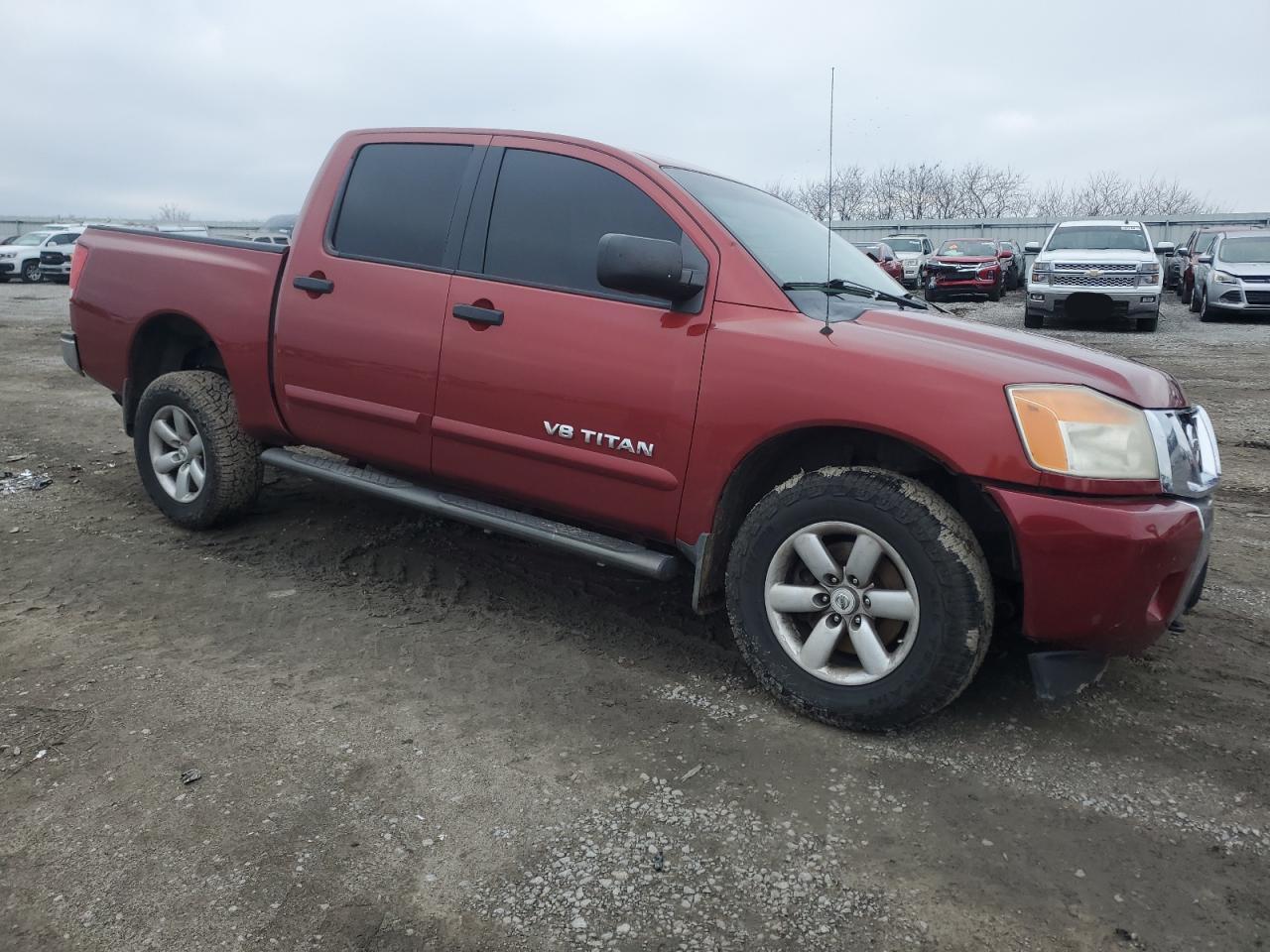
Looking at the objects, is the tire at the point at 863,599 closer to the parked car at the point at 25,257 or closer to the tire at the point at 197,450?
the tire at the point at 197,450

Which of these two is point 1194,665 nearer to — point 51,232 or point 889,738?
point 889,738

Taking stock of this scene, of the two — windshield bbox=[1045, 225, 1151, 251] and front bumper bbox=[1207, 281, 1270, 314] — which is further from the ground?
windshield bbox=[1045, 225, 1151, 251]

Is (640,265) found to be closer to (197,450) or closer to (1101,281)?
(197,450)

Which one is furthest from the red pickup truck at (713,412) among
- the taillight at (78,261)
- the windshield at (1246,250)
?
the windshield at (1246,250)

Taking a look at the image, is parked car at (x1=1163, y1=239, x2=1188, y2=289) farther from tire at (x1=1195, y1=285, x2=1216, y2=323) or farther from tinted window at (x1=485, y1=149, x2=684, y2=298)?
tinted window at (x1=485, y1=149, x2=684, y2=298)

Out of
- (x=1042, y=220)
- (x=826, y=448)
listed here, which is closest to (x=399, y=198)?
(x=826, y=448)

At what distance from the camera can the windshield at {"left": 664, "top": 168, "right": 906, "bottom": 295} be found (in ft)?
11.4

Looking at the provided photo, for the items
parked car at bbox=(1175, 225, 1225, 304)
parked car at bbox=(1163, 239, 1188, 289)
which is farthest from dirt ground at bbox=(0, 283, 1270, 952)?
parked car at bbox=(1163, 239, 1188, 289)

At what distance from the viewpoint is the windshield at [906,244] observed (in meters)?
27.0

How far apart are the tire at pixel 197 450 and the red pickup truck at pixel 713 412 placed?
0.02 metres

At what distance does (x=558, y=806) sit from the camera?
2.63 m

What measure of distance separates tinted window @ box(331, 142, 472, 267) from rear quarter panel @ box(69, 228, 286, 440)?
446mm

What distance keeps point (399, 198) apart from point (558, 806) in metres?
2.63

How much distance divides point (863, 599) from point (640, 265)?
4.10 ft
